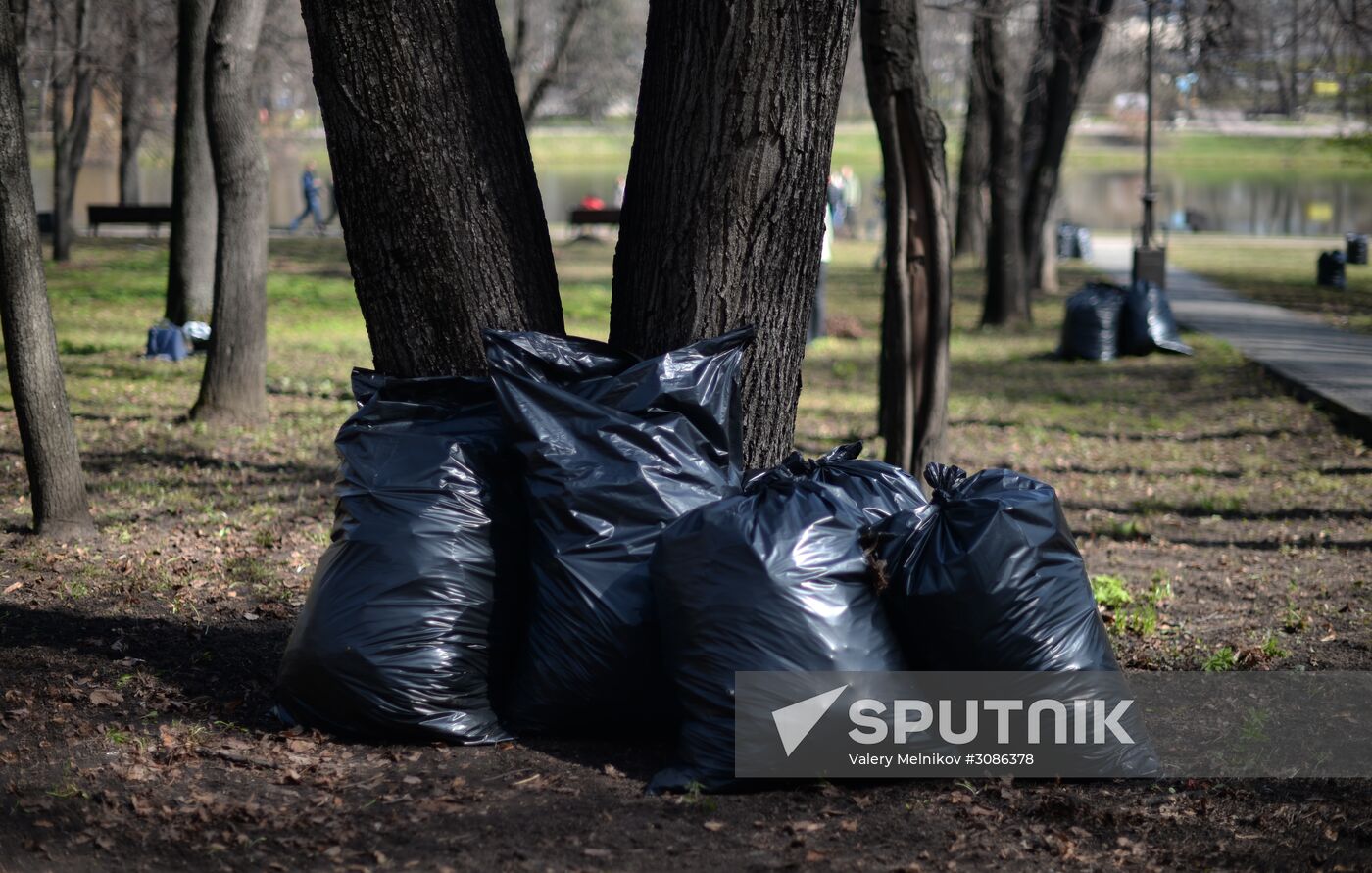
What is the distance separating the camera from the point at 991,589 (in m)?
3.37

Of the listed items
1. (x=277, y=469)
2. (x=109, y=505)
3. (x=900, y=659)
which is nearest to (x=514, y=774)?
(x=900, y=659)

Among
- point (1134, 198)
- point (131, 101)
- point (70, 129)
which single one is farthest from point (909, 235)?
point (1134, 198)

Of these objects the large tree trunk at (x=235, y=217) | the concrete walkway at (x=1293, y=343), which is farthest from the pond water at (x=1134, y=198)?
the large tree trunk at (x=235, y=217)

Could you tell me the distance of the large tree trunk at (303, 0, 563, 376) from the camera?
152 inches

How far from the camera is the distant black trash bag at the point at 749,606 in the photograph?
3.32 meters

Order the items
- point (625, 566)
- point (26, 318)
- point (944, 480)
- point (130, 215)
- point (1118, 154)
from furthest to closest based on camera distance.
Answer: point (1118, 154), point (130, 215), point (26, 318), point (944, 480), point (625, 566)

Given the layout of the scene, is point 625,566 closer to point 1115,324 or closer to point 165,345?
point 165,345

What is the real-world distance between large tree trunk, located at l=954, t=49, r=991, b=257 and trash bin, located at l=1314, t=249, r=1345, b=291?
18.9ft

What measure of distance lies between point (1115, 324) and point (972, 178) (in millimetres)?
12937

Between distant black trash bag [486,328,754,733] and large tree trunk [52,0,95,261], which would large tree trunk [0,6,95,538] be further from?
large tree trunk [52,0,95,261]

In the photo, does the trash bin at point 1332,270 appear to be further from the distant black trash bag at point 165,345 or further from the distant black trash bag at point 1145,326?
the distant black trash bag at point 165,345

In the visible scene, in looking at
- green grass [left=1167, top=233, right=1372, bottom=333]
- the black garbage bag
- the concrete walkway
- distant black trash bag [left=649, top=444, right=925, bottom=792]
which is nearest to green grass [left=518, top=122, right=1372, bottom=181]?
green grass [left=1167, top=233, right=1372, bottom=333]

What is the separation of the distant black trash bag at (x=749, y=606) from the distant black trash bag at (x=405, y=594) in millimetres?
557

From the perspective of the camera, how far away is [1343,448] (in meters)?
8.84
